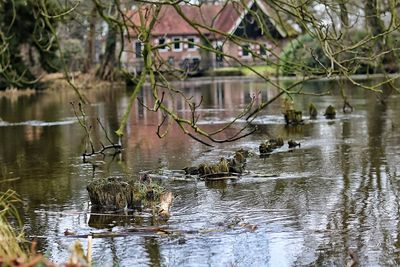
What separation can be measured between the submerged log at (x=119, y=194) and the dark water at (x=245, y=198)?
12.4 inches

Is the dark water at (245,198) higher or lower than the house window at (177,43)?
lower

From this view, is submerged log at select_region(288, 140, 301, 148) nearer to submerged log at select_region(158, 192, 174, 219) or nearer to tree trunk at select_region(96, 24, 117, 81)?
submerged log at select_region(158, 192, 174, 219)

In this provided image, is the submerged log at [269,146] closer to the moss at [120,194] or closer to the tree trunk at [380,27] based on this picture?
the tree trunk at [380,27]

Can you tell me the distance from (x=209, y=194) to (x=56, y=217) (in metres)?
2.55

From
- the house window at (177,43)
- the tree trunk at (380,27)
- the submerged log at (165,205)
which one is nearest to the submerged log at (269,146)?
the tree trunk at (380,27)

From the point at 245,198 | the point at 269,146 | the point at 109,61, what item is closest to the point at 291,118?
the point at 269,146

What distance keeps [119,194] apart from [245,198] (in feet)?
6.38

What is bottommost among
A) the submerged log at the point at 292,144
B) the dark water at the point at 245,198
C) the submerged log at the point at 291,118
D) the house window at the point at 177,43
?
the dark water at the point at 245,198

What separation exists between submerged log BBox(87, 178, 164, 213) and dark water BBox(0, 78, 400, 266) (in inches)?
12.4

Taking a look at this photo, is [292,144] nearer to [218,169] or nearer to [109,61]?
[218,169]

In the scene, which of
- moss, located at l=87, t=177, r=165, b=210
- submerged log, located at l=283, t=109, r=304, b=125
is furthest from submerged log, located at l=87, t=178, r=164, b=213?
submerged log, located at l=283, t=109, r=304, b=125

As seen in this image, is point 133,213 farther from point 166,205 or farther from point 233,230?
Answer: point 233,230

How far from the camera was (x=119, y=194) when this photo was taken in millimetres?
11359

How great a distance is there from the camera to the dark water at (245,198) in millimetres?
8797
